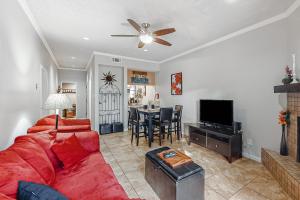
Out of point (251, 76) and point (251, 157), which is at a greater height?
point (251, 76)

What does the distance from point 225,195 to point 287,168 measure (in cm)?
93

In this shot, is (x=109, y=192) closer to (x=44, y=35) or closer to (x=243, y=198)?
(x=243, y=198)

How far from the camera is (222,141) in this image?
2.97m

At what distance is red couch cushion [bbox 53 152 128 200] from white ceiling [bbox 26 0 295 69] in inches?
90.8

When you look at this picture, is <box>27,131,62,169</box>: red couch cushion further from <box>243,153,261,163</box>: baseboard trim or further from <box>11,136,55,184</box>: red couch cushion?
<box>243,153,261,163</box>: baseboard trim

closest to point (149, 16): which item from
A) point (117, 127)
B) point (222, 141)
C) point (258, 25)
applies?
point (258, 25)

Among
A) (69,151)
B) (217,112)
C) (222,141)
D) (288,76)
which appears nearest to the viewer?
(69,151)

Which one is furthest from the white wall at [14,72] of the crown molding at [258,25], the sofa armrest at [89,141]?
the crown molding at [258,25]

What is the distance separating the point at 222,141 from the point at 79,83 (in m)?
7.54

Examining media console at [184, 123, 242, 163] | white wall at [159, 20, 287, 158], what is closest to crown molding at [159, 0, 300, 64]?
white wall at [159, 20, 287, 158]

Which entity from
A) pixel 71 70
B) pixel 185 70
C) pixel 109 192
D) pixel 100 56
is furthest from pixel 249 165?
pixel 71 70

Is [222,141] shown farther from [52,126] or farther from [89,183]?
[52,126]

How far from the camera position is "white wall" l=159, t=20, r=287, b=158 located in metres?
2.63

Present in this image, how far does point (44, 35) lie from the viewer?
135 inches
